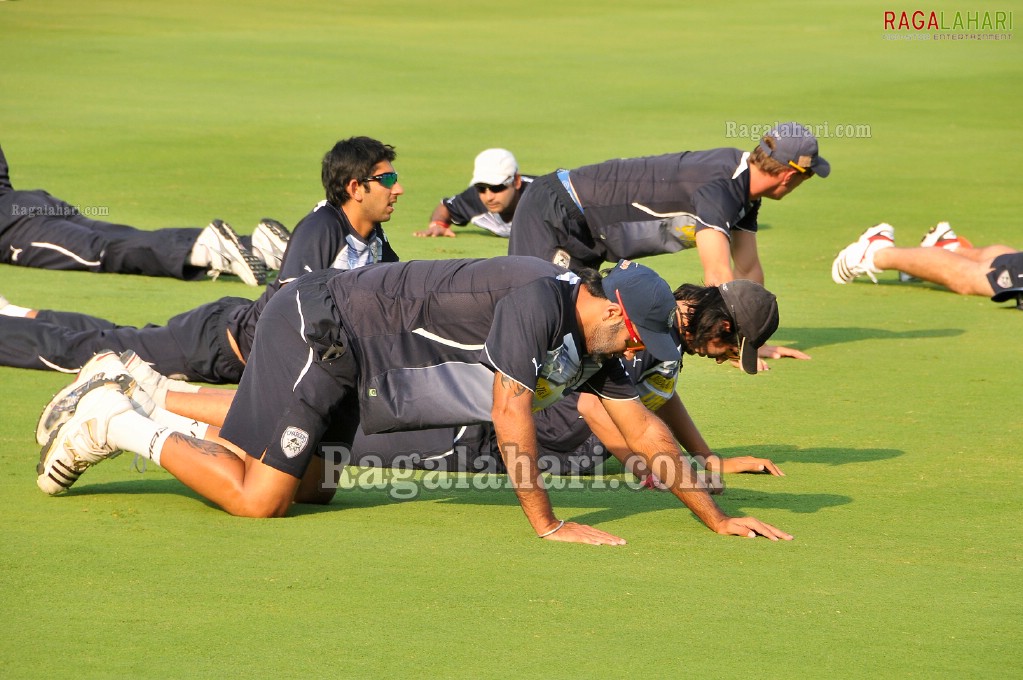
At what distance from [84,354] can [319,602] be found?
12.6 feet

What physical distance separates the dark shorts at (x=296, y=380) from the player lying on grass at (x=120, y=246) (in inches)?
200

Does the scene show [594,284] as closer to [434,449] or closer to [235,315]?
[434,449]

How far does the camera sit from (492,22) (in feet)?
105

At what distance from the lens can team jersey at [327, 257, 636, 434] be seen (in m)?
4.97

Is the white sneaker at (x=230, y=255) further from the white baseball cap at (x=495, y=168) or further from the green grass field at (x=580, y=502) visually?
the white baseball cap at (x=495, y=168)

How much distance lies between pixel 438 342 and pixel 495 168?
188 inches

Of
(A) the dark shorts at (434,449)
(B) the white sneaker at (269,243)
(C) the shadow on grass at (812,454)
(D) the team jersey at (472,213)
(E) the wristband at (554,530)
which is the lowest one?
(C) the shadow on grass at (812,454)

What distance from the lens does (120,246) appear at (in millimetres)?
10547

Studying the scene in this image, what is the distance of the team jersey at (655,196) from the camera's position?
→ 331 inches

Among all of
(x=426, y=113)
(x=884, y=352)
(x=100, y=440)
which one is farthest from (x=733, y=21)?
(x=100, y=440)

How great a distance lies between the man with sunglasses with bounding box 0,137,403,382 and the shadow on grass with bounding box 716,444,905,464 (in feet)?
6.31

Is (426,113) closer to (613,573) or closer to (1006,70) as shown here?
(1006,70)

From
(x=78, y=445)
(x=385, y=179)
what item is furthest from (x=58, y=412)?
(x=385, y=179)

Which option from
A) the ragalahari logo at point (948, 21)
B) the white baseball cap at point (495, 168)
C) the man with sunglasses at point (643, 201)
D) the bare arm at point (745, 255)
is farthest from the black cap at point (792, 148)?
the ragalahari logo at point (948, 21)
